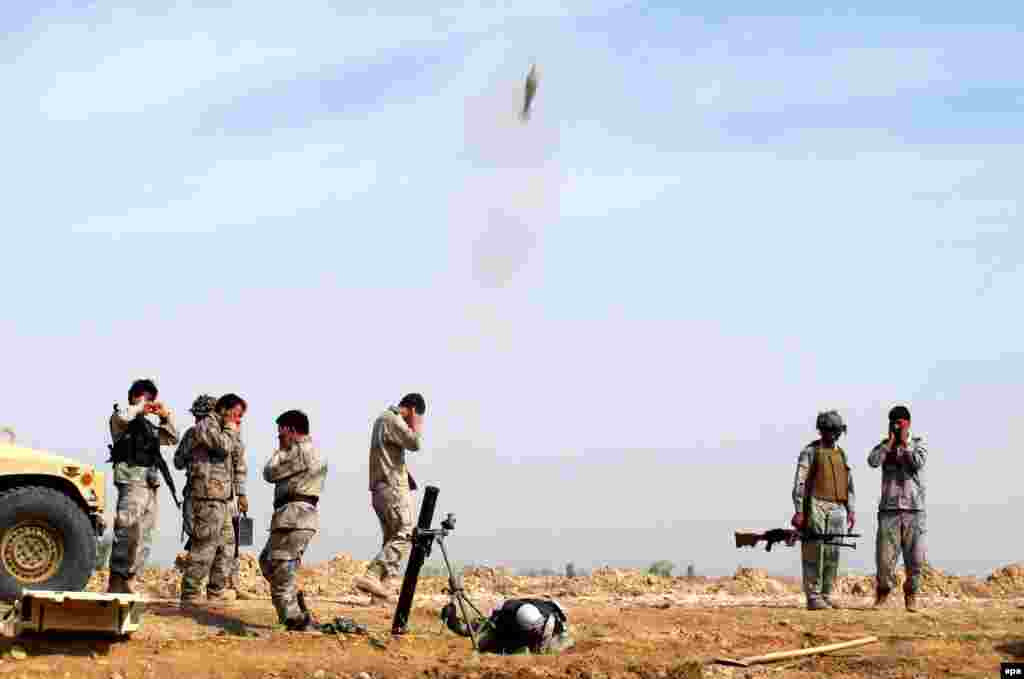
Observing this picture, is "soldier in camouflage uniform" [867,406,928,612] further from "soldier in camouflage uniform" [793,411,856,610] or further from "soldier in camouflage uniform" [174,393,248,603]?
"soldier in camouflage uniform" [174,393,248,603]

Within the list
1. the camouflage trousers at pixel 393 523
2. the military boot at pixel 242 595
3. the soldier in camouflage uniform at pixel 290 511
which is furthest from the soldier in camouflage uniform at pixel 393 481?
the military boot at pixel 242 595

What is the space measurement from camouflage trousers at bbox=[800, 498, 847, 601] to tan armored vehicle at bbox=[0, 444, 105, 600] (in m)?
7.60

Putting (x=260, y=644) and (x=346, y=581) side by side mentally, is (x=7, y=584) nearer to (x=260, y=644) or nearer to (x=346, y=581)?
(x=260, y=644)

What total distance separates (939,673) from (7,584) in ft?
27.1

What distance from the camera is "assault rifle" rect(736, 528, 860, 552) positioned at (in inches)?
689

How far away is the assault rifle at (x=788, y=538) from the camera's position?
17.5 meters

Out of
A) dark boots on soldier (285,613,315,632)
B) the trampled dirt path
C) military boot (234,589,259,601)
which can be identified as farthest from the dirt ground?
military boot (234,589,259,601)

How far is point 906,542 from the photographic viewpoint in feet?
58.9

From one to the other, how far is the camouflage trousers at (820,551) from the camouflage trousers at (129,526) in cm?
709

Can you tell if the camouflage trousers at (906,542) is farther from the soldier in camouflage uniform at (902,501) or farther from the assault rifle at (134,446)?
the assault rifle at (134,446)

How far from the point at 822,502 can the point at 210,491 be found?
21.5ft

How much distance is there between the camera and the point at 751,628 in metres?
16.1

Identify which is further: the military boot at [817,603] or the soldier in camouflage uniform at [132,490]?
the military boot at [817,603]

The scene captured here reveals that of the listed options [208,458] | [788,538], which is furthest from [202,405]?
[788,538]
